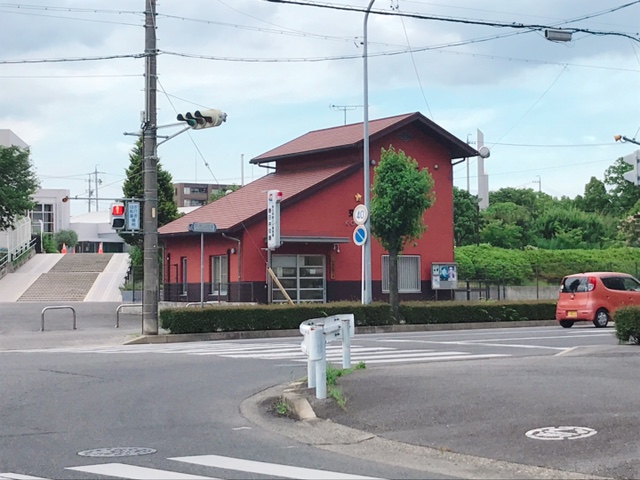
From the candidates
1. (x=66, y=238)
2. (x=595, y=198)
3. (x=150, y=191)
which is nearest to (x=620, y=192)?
(x=595, y=198)

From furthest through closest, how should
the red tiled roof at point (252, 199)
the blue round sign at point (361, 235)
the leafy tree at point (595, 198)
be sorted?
the leafy tree at point (595, 198), the red tiled roof at point (252, 199), the blue round sign at point (361, 235)

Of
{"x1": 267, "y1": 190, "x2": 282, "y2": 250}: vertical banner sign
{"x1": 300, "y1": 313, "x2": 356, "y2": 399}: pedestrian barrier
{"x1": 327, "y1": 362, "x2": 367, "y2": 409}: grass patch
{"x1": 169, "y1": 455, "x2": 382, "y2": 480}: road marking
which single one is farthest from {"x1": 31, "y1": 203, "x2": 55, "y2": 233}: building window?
{"x1": 169, "y1": 455, "x2": 382, "y2": 480}: road marking

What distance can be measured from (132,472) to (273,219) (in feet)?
90.0

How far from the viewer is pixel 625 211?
295 feet

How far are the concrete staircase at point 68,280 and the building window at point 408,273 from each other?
19517 millimetres

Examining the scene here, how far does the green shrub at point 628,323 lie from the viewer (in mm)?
18234

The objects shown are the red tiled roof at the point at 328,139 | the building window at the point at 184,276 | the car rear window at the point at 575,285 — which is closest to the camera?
the car rear window at the point at 575,285

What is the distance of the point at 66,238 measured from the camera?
92688 mm

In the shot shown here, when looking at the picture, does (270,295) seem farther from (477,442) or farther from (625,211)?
(625,211)

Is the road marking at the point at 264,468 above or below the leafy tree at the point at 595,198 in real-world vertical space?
below

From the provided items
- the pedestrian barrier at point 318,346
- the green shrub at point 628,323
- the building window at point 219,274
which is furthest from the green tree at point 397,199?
the pedestrian barrier at point 318,346

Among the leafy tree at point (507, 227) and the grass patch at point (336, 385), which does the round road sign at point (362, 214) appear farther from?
the leafy tree at point (507, 227)

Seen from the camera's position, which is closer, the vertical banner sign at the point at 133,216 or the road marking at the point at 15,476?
the road marking at the point at 15,476

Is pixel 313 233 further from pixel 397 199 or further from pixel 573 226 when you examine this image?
pixel 573 226
